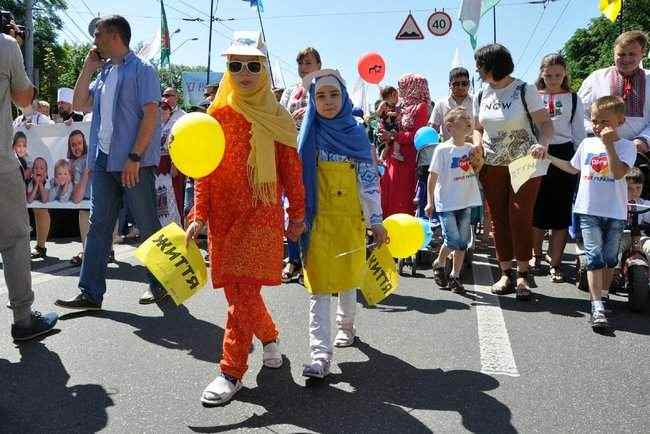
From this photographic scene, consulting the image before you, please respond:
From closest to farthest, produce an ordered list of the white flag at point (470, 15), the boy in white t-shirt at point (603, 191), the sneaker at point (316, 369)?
the sneaker at point (316, 369)
the boy in white t-shirt at point (603, 191)
the white flag at point (470, 15)

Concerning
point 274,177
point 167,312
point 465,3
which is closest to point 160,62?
point 465,3

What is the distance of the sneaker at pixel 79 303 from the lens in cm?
475

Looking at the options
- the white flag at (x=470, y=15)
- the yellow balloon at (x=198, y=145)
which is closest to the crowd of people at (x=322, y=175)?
the yellow balloon at (x=198, y=145)

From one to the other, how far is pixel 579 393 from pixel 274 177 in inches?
77.9

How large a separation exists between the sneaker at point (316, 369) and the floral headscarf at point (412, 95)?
4376mm

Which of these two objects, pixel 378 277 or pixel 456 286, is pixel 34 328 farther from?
pixel 456 286

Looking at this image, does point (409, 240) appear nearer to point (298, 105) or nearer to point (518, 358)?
point (518, 358)

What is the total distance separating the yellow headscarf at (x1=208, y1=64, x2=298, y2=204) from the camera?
320 cm

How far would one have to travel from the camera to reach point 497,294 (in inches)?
217

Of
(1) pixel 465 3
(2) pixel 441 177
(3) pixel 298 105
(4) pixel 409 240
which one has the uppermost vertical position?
(1) pixel 465 3

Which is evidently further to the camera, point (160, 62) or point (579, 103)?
point (160, 62)

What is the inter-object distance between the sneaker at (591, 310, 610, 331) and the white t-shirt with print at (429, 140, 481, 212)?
1613 mm

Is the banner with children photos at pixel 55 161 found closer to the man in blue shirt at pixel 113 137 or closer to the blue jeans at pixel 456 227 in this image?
the man in blue shirt at pixel 113 137

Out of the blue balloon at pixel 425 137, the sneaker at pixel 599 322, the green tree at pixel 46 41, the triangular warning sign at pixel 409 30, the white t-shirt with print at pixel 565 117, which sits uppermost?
the green tree at pixel 46 41
